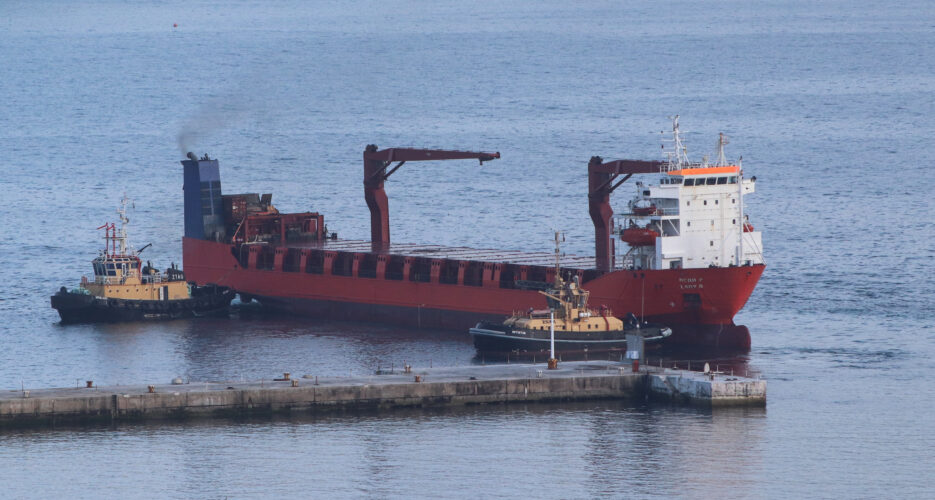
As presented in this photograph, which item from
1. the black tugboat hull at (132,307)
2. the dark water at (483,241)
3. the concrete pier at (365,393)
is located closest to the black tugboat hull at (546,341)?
the dark water at (483,241)

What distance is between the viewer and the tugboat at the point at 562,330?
6519cm

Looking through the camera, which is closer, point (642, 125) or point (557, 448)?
point (557, 448)

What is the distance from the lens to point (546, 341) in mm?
65062

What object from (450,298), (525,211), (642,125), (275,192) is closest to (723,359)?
(450,298)

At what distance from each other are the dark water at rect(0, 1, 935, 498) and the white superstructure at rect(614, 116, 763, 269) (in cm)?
404

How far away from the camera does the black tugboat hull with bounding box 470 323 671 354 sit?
6512 centimetres

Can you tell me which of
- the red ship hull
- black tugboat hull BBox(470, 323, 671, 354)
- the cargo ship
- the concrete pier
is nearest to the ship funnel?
the cargo ship

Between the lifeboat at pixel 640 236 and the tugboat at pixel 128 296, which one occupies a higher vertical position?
the lifeboat at pixel 640 236

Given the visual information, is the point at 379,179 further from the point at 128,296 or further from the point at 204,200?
the point at 128,296

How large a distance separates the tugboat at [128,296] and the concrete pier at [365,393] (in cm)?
2047

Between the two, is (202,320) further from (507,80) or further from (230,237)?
(507,80)

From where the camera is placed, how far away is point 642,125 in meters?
143

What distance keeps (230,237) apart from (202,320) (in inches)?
302

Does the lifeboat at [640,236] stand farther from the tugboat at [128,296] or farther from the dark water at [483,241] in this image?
the tugboat at [128,296]
